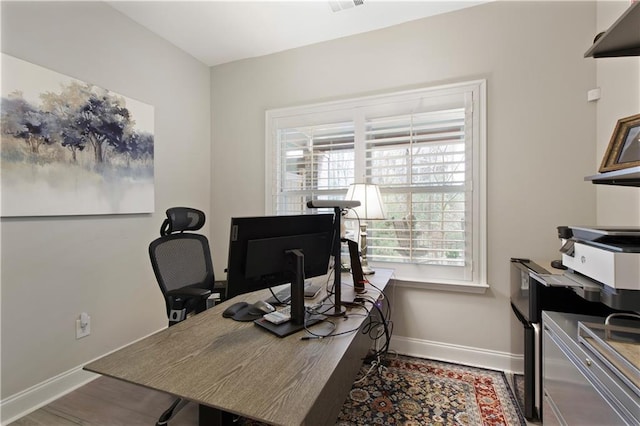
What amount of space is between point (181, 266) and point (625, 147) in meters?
2.51

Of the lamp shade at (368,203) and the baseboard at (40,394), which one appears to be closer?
the baseboard at (40,394)

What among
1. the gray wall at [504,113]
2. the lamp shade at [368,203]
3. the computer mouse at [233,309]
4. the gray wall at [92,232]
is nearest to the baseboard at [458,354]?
the gray wall at [504,113]

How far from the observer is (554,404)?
1360mm

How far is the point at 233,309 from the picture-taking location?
1414 millimetres

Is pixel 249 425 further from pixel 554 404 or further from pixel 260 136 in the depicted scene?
pixel 260 136

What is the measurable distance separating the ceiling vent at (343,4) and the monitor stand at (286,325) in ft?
7.46

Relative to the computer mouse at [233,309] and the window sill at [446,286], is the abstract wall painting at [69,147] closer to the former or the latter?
the computer mouse at [233,309]

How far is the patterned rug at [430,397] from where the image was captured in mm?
1674

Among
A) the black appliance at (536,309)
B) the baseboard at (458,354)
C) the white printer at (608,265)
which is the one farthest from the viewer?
the baseboard at (458,354)

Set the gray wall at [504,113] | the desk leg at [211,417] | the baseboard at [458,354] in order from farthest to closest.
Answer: the baseboard at [458,354]
the gray wall at [504,113]
the desk leg at [211,417]

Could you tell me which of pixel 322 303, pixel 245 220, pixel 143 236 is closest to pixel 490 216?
pixel 322 303

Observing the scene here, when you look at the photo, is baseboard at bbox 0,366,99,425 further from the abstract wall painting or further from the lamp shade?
the lamp shade

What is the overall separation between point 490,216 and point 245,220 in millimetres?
1932

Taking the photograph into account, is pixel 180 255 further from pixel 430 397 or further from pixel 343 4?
pixel 343 4
